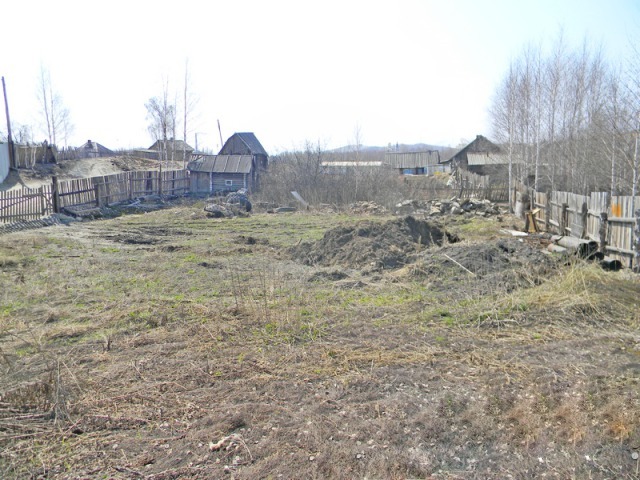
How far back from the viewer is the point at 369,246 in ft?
42.3

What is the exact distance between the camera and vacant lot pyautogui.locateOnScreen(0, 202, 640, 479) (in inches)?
158

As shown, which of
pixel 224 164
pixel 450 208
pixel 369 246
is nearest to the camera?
pixel 369 246

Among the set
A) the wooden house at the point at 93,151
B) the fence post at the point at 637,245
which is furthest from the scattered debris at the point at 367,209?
the wooden house at the point at 93,151

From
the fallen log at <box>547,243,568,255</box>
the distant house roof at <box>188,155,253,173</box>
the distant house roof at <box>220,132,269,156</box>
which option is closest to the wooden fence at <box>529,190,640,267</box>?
the fallen log at <box>547,243,568,255</box>

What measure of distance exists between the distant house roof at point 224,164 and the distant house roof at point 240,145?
204 centimetres

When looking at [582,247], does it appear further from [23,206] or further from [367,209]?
[23,206]

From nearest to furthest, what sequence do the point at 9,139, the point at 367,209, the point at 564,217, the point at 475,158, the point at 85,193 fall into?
the point at 564,217
the point at 85,193
the point at 367,209
the point at 9,139
the point at 475,158

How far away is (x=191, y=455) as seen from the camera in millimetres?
4051

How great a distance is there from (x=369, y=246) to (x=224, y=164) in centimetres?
2939

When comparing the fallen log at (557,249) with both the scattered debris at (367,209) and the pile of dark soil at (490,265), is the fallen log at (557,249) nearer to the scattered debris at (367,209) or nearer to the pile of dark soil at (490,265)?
the pile of dark soil at (490,265)

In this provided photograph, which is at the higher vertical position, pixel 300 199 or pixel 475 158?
pixel 475 158

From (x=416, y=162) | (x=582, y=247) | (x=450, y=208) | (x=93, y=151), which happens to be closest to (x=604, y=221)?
(x=582, y=247)

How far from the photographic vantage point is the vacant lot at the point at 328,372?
401 cm

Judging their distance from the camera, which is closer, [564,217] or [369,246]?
[369,246]
